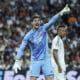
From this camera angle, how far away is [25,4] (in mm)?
20609

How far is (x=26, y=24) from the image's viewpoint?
1886cm

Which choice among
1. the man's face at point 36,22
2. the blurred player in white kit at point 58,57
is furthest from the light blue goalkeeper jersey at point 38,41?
the blurred player in white kit at point 58,57

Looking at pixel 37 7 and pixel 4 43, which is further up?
pixel 37 7

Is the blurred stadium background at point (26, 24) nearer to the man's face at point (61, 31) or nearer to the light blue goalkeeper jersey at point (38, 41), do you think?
the man's face at point (61, 31)

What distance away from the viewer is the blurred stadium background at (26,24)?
15477 mm

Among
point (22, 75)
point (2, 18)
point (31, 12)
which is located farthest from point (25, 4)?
point (22, 75)

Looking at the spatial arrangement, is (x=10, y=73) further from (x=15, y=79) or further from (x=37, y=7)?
(x=37, y=7)

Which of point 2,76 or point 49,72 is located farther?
point 2,76

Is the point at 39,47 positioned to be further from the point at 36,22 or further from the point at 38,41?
the point at 36,22

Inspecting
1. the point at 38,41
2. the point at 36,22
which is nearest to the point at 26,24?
the point at 38,41

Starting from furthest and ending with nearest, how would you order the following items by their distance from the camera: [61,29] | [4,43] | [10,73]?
[4,43]
[10,73]
[61,29]

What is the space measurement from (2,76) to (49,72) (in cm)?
303

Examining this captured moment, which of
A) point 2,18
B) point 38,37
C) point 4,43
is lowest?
point 38,37

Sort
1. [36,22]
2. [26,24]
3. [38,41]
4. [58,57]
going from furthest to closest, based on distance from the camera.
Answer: [26,24]
[58,57]
[38,41]
[36,22]
